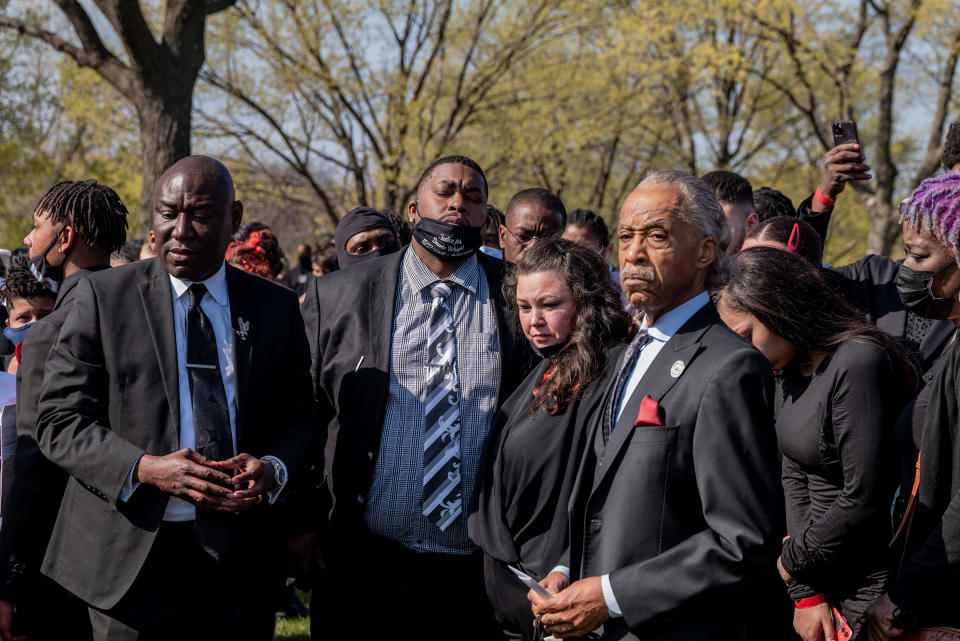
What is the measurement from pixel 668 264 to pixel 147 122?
948 centimetres

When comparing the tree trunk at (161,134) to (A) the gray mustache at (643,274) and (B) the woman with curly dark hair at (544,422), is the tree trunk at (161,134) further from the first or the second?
(A) the gray mustache at (643,274)

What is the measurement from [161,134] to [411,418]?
814cm

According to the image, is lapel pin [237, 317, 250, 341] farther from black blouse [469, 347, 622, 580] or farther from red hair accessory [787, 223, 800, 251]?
red hair accessory [787, 223, 800, 251]

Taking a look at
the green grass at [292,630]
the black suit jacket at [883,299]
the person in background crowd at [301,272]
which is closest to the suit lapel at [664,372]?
the black suit jacket at [883,299]

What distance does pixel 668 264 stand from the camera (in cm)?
278

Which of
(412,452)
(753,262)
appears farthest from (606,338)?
(412,452)

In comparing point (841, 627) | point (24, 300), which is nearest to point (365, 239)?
point (24, 300)

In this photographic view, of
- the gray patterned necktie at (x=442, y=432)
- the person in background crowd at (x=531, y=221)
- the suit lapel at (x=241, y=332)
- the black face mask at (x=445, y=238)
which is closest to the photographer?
the suit lapel at (x=241, y=332)

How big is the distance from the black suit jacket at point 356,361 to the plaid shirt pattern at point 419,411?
1.7 inches

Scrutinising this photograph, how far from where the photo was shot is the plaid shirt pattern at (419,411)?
151 inches

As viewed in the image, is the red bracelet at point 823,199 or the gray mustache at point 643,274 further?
the red bracelet at point 823,199

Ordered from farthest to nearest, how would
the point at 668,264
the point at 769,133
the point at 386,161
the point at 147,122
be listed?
the point at 769,133, the point at 386,161, the point at 147,122, the point at 668,264

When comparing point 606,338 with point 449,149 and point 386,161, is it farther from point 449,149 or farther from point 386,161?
point 449,149

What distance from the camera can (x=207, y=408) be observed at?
10.9 ft
